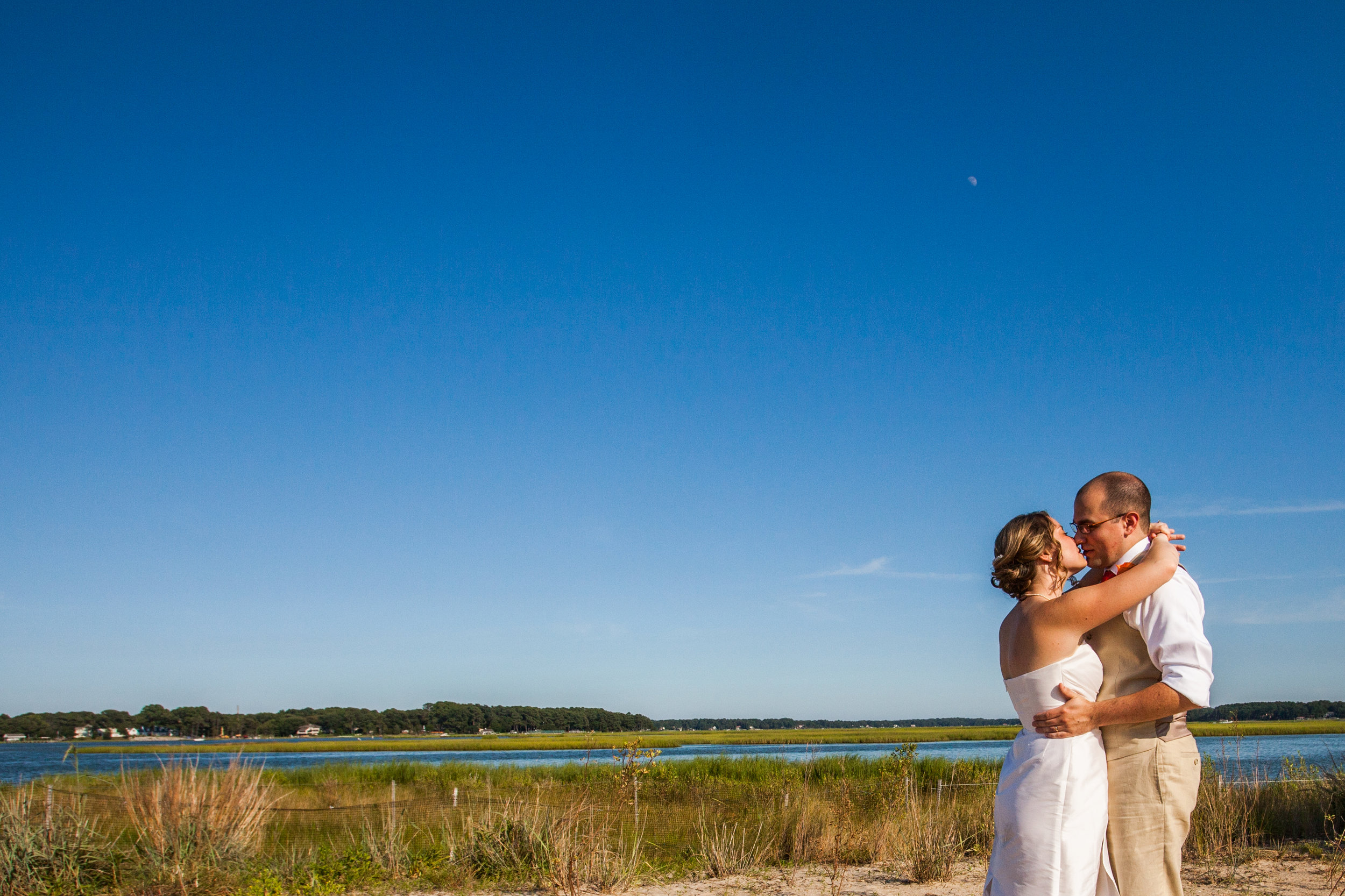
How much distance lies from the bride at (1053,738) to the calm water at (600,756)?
8.68 meters

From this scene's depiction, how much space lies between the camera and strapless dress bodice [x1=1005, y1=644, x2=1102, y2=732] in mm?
2773

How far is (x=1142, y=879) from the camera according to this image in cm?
271

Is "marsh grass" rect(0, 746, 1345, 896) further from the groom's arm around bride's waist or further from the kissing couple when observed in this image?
the groom's arm around bride's waist

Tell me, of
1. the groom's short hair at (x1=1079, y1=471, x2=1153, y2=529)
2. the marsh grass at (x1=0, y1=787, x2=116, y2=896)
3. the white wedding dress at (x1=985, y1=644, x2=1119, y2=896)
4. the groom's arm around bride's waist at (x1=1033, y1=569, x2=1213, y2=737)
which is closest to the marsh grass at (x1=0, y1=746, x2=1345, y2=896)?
the marsh grass at (x1=0, y1=787, x2=116, y2=896)

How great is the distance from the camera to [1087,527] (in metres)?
2.95

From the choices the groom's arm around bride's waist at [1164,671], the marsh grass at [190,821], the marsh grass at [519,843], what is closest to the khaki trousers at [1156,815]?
the groom's arm around bride's waist at [1164,671]

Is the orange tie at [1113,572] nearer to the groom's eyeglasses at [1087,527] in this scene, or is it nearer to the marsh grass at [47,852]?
the groom's eyeglasses at [1087,527]

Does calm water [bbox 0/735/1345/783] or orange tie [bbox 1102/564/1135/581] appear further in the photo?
calm water [bbox 0/735/1345/783]

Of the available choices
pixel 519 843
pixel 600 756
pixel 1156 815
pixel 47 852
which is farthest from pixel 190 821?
pixel 600 756

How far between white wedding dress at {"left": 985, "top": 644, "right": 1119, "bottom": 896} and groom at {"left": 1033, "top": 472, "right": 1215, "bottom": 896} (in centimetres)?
4

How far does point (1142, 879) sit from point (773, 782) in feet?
60.2

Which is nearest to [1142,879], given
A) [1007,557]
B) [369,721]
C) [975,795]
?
[1007,557]

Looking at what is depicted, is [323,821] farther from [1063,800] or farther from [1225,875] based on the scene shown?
[1063,800]

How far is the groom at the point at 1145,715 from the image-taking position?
2.61 m
